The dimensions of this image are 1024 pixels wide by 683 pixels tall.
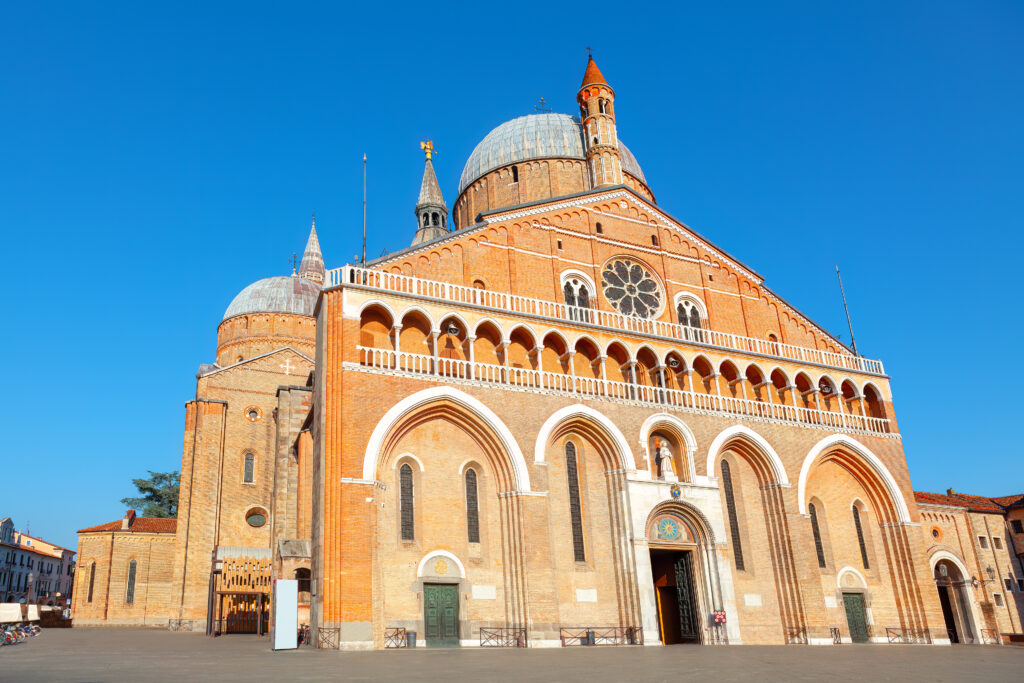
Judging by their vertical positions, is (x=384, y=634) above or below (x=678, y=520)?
below

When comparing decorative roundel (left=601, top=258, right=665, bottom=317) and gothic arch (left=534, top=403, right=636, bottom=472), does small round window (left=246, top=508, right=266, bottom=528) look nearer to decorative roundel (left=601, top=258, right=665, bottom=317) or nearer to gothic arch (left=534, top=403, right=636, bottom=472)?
gothic arch (left=534, top=403, right=636, bottom=472)

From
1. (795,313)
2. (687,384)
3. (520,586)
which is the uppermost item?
(795,313)

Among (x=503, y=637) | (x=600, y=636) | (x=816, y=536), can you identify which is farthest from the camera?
(x=816, y=536)

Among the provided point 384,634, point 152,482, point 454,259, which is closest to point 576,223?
Answer: point 454,259

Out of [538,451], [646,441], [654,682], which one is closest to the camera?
[654,682]

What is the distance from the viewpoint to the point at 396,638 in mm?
19922

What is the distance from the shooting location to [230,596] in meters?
29.6

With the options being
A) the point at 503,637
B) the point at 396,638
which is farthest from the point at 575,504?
the point at 396,638

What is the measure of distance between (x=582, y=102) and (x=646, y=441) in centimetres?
1660

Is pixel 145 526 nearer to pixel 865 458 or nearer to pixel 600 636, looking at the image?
pixel 600 636

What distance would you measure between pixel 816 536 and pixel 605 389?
10.0 m

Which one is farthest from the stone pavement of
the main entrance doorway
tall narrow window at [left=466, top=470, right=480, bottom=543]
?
the main entrance doorway

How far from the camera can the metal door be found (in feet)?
82.4

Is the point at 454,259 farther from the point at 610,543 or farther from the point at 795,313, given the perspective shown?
the point at 795,313
